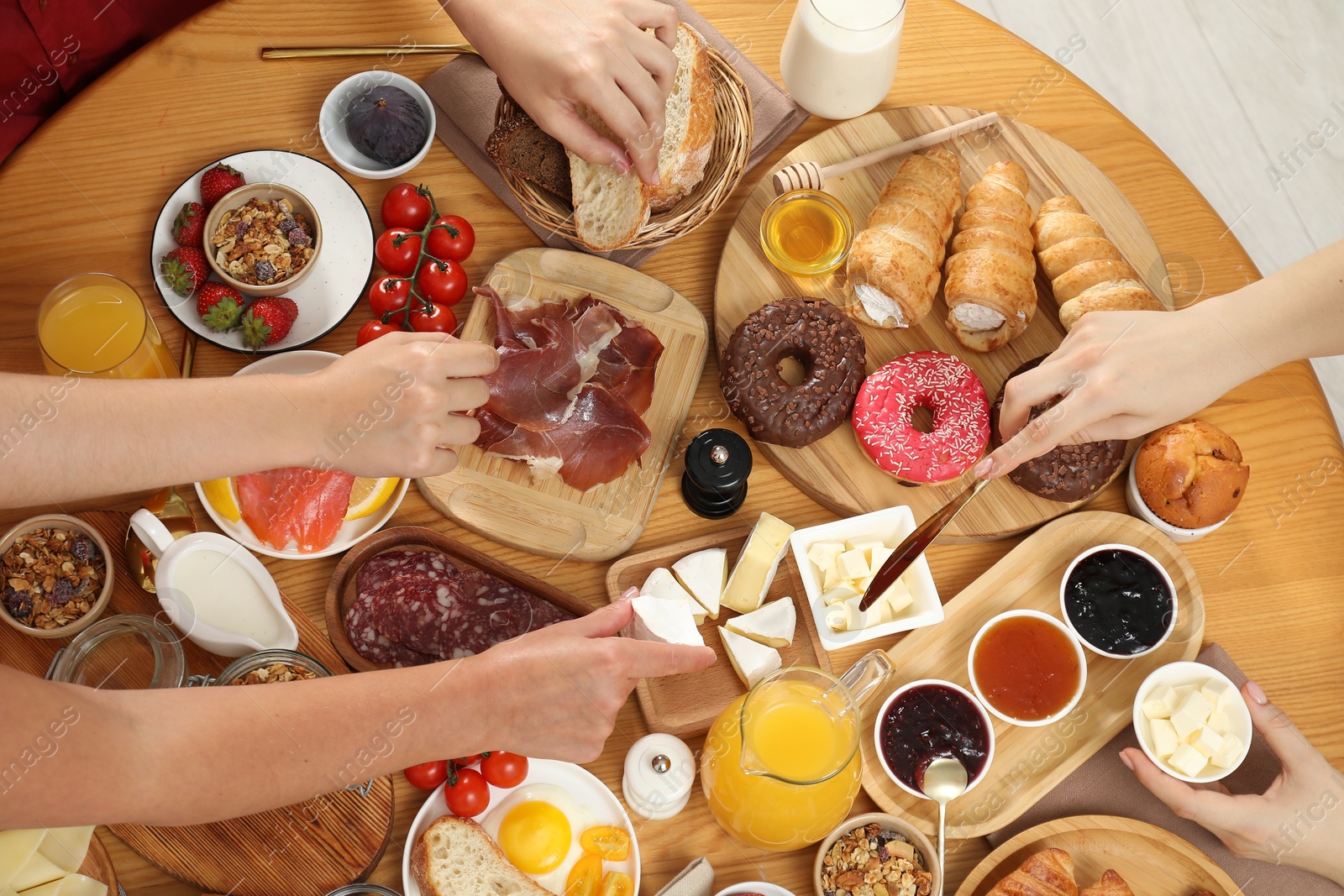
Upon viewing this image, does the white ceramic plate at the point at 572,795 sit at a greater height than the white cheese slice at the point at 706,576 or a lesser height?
lesser

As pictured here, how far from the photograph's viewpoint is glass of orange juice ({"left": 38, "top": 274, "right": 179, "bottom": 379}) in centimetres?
159

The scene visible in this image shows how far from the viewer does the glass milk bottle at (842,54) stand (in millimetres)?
1744

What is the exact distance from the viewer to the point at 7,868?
1388mm

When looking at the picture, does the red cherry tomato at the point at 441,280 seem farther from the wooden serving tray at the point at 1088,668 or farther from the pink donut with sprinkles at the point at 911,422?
the wooden serving tray at the point at 1088,668

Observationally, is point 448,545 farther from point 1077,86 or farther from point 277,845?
point 1077,86

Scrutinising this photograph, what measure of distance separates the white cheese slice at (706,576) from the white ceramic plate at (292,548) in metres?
0.52

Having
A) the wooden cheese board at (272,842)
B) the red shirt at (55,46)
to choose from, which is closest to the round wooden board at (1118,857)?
the wooden cheese board at (272,842)

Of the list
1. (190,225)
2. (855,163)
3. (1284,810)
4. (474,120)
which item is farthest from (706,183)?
(1284,810)

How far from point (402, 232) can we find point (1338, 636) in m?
→ 1.83

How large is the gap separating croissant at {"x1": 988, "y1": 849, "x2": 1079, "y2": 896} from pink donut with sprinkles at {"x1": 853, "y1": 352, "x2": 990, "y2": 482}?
0.64 metres

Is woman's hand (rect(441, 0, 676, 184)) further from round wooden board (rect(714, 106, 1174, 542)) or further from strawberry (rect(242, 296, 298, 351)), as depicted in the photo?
strawberry (rect(242, 296, 298, 351))

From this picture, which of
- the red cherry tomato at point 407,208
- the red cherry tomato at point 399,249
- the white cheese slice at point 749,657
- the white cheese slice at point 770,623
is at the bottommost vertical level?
the white cheese slice at point 749,657

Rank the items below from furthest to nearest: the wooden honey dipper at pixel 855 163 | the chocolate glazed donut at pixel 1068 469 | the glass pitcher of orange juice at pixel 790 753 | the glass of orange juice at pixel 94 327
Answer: the wooden honey dipper at pixel 855 163 < the chocolate glazed donut at pixel 1068 469 < the glass of orange juice at pixel 94 327 < the glass pitcher of orange juice at pixel 790 753

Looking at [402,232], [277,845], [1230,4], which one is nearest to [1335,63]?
[1230,4]
